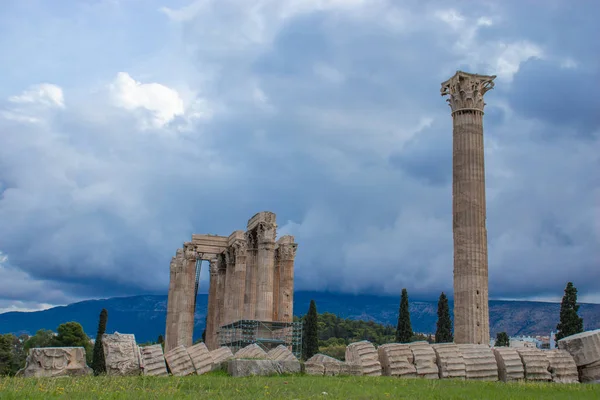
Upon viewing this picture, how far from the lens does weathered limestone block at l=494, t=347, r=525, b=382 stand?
18.8 meters

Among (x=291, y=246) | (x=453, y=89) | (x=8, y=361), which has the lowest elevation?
(x=8, y=361)

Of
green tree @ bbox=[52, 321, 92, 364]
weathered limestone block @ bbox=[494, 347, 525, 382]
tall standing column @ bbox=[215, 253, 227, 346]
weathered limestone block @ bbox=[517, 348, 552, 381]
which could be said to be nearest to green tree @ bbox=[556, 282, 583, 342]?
tall standing column @ bbox=[215, 253, 227, 346]

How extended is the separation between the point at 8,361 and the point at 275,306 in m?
34.7

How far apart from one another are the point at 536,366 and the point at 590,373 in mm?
1936

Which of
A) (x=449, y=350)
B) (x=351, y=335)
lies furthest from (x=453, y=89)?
(x=351, y=335)

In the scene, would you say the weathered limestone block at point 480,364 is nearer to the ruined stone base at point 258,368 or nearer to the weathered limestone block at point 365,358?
the weathered limestone block at point 365,358

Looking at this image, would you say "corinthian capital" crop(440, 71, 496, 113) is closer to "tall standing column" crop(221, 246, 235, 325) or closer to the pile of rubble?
the pile of rubble

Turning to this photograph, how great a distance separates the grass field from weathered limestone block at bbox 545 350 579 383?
3.36m

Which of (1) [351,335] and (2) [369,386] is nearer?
(2) [369,386]

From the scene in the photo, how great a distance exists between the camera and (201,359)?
1931 cm

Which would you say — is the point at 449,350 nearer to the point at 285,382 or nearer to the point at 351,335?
the point at 285,382

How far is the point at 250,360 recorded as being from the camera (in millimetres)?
18047

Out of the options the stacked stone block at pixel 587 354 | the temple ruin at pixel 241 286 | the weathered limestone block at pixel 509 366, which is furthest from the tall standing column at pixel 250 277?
the stacked stone block at pixel 587 354

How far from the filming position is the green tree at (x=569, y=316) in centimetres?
4853
